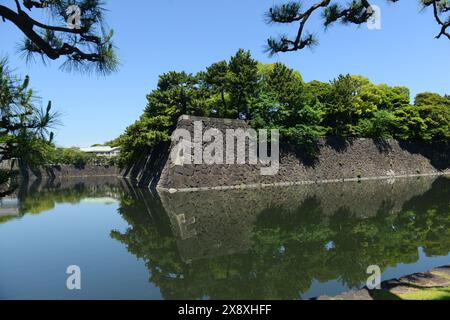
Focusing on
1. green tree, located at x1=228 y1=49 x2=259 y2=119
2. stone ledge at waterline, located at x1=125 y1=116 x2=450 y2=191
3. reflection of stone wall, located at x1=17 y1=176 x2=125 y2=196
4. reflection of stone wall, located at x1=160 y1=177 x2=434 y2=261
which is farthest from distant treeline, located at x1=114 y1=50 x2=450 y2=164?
reflection of stone wall, located at x1=160 y1=177 x2=434 y2=261

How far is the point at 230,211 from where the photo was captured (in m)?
9.66

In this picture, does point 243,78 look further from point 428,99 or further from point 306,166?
point 428,99

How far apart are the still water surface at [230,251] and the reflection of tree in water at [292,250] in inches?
0.6

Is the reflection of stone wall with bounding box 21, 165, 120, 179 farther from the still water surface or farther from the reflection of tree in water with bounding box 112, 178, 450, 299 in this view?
the reflection of tree in water with bounding box 112, 178, 450, 299

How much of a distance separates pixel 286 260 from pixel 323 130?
15.6m

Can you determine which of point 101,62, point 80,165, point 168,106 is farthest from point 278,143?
point 80,165

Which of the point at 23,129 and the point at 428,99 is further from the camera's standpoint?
the point at 428,99

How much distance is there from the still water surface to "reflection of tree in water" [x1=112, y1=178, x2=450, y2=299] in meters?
0.01

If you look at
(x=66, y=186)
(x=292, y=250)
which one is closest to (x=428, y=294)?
(x=292, y=250)

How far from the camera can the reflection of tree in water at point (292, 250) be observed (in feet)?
13.6

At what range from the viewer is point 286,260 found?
5.11 m

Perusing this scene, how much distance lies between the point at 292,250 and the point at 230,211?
4.12 m

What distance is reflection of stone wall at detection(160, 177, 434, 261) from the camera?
6273mm

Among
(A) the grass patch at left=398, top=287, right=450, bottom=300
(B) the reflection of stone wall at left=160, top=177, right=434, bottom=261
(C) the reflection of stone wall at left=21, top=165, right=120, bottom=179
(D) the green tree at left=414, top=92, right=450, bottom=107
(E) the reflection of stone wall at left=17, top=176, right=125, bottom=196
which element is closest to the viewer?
(A) the grass patch at left=398, top=287, right=450, bottom=300
